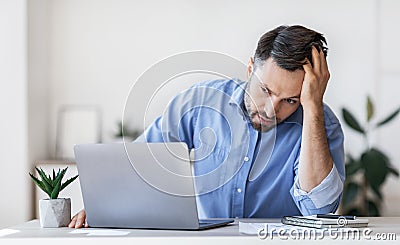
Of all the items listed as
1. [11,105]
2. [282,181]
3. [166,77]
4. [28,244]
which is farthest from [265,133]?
[11,105]

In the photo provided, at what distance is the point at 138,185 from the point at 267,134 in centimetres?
69

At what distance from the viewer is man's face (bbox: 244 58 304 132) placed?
2541 mm

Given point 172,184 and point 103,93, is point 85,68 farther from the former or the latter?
point 172,184

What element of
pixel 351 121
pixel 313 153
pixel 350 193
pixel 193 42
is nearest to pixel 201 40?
pixel 193 42

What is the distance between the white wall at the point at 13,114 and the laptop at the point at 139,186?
7.42 ft

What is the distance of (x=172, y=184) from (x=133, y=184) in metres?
0.13

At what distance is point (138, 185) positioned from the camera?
87.4 inches

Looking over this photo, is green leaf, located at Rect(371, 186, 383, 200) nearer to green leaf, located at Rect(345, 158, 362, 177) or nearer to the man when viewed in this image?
green leaf, located at Rect(345, 158, 362, 177)

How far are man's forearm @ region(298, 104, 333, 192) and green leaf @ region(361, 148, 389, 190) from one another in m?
2.14

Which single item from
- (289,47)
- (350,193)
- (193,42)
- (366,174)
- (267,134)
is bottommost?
(350,193)

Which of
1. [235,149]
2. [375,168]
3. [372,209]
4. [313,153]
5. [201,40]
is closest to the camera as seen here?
[313,153]

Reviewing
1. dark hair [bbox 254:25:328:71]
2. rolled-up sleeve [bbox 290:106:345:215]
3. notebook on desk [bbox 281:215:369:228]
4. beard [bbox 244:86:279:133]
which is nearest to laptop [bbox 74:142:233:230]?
notebook on desk [bbox 281:215:369:228]

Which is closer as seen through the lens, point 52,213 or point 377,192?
point 52,213

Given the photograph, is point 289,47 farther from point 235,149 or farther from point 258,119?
point 235,149
